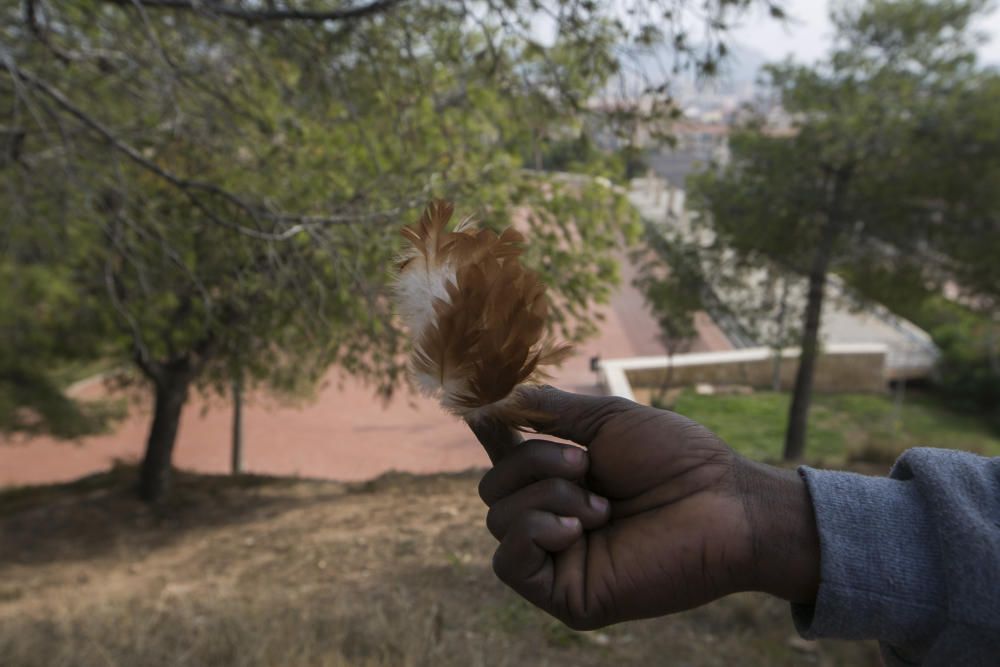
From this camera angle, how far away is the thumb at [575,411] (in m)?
1.52

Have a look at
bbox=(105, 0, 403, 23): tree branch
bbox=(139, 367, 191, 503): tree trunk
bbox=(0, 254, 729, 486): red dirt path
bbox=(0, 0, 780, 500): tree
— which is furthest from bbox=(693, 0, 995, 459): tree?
bbox=(139, 367, 191, 503): tree trunk

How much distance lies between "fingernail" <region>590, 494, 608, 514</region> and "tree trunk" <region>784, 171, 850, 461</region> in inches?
403

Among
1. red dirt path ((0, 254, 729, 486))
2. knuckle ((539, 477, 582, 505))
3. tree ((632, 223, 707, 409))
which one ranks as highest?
tree ((632, 223, 707, 409))

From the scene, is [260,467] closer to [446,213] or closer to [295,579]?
[295,579]

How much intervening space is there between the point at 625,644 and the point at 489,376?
9.53 ft

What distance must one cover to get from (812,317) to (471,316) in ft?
34.8

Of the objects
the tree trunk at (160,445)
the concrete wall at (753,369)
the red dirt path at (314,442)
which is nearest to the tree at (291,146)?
the tree trunk at (160,445)

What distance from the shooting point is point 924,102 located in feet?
30.0

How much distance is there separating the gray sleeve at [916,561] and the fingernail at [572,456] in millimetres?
470

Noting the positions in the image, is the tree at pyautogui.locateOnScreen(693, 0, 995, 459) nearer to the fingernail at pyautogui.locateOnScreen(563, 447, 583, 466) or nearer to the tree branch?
the tree branch

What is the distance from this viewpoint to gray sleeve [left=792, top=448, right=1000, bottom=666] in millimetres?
1225

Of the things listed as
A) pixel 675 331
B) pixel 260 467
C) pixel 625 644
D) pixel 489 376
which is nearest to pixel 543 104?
pixel 625 644

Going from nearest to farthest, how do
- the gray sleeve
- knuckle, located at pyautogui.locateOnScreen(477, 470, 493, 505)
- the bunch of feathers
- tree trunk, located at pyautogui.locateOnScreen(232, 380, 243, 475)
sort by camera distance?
the gray sleeve → the bunch of feathers → knuckle, located at pyautogui.locateOnScreen(477, 470, 493, 505) → tree trunk, located at pyautogui.locateOnScreen(232, 380, 243, 475)

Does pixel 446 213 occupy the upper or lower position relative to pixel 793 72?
lower
